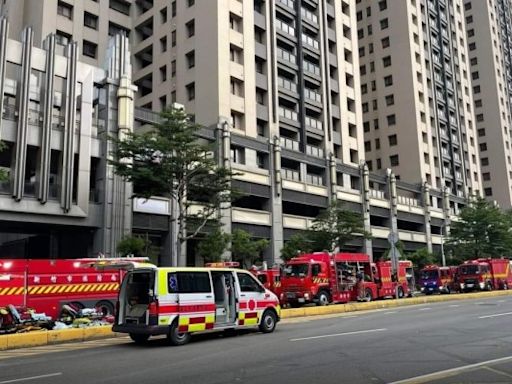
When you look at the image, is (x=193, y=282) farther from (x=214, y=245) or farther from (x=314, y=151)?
(x=314, y=151)

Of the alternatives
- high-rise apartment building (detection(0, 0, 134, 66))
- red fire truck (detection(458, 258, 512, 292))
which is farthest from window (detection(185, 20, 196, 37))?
red fire truck (detection(458, 258, 512, 292))

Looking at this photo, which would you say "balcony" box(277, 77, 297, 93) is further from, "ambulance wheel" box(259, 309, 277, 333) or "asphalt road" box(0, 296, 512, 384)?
"asphalt road" box(0, 296, 512, 384)

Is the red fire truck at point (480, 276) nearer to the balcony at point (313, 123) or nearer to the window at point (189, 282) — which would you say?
the balcony at point (313, 123)

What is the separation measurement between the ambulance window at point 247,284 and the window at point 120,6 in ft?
138

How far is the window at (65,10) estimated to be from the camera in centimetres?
4391

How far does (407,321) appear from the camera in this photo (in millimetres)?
16891

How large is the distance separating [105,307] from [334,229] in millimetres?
19607

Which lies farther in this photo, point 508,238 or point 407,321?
point 508,238

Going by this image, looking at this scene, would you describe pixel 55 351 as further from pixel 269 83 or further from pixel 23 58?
pixel 269 83

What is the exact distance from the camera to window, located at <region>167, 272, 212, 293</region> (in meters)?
13.0

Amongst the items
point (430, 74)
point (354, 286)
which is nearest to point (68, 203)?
point (354, 286)

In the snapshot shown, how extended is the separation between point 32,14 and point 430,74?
50.5 meters

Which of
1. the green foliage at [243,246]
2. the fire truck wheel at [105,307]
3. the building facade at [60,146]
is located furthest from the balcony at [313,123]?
the fire truck wheel at [105,307]

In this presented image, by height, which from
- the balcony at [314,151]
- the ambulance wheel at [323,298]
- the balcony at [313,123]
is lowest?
the ambulance wheel at [323,298]
